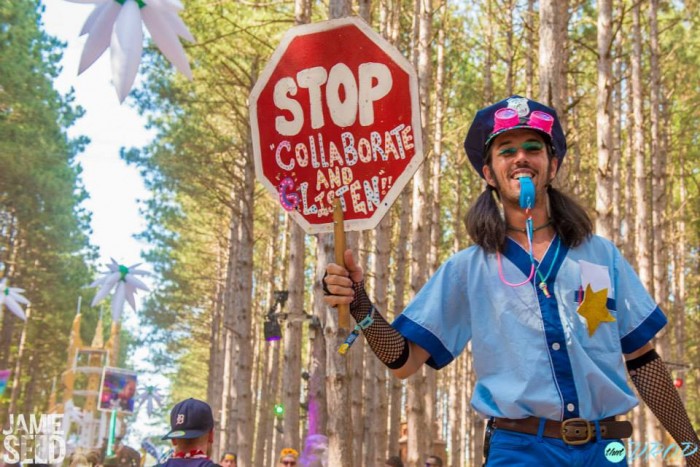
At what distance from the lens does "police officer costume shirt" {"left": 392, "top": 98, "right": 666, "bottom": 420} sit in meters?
2.69

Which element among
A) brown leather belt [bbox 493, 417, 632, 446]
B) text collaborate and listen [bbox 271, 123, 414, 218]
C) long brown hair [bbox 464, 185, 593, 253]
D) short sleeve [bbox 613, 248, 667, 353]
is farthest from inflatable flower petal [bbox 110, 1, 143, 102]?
brown leather belt [bbox 493, 417, 632, 446]

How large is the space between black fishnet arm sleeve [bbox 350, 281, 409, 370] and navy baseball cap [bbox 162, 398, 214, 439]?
2.27 metres

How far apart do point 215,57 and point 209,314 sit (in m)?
28.5

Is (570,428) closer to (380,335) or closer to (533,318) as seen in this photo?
(533,318)

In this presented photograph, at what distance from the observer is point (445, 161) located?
28969 mm

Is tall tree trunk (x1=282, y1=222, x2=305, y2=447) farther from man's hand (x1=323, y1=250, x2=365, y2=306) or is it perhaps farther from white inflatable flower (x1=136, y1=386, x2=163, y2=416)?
white inflatable flower (x1=136, y1=386, x2=163, y2=416)

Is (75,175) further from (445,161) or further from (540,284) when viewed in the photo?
(540,284)

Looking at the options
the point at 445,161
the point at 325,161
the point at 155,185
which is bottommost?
the point at 325,161

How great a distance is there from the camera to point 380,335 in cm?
289

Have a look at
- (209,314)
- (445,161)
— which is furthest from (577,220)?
(209,314)

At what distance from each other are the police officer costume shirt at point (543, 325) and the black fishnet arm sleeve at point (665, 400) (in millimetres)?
92

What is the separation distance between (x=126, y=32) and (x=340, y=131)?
7.36 ft
